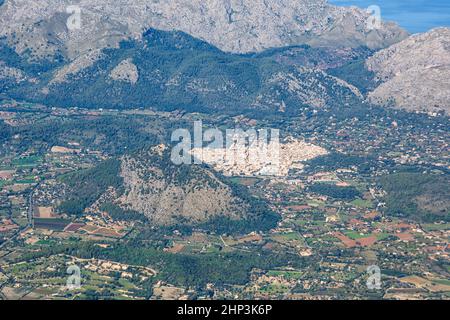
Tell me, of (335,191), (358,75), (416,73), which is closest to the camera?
(335,191)

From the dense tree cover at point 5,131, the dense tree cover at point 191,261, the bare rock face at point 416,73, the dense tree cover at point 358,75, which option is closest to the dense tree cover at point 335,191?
the dense tree cover at point 191,261

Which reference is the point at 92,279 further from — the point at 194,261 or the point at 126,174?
the point at 126,174

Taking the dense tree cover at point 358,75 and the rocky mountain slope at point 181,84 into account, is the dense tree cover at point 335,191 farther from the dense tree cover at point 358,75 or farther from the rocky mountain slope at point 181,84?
the dense tree cover at point 358,75

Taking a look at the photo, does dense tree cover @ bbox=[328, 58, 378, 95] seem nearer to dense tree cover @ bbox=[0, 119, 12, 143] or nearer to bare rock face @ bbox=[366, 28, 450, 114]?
bare rock face @ bbox=[366, 28, 450, 114]

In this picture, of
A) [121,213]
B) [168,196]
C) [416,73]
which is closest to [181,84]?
[416,73]

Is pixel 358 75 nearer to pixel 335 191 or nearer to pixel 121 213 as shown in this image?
pixel 335 191
